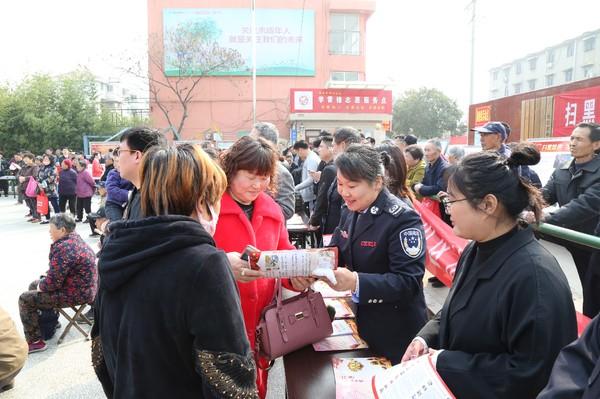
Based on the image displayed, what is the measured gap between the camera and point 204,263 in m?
1.23

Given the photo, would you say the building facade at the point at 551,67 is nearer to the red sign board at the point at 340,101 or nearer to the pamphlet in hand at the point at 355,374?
the red sign board at the point at 340,101

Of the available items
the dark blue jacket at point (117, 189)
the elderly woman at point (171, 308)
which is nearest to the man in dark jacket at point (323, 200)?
the dark blue jacket at point (117, 189)

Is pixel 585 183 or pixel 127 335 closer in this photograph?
pixel 127 335

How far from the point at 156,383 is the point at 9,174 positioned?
70.3 ft

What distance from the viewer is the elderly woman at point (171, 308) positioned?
1.22 metres

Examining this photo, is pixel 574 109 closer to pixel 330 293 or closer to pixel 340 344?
pixel 330 293

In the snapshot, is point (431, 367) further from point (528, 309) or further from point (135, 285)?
point (135, 285)

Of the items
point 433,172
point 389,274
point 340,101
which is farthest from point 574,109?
point 340,101

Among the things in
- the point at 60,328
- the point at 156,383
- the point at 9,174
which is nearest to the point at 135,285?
the point at 156,383

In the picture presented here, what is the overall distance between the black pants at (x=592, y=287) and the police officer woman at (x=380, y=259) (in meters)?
1.68

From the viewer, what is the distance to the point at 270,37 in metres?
27.8

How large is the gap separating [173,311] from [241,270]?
0.58m

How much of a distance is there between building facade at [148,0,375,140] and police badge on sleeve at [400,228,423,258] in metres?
25.8

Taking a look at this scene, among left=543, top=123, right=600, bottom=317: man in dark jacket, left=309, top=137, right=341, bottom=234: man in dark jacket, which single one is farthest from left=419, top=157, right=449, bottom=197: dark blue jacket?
left=543, top=123, right=600, bottom=317: man in dark jacket
